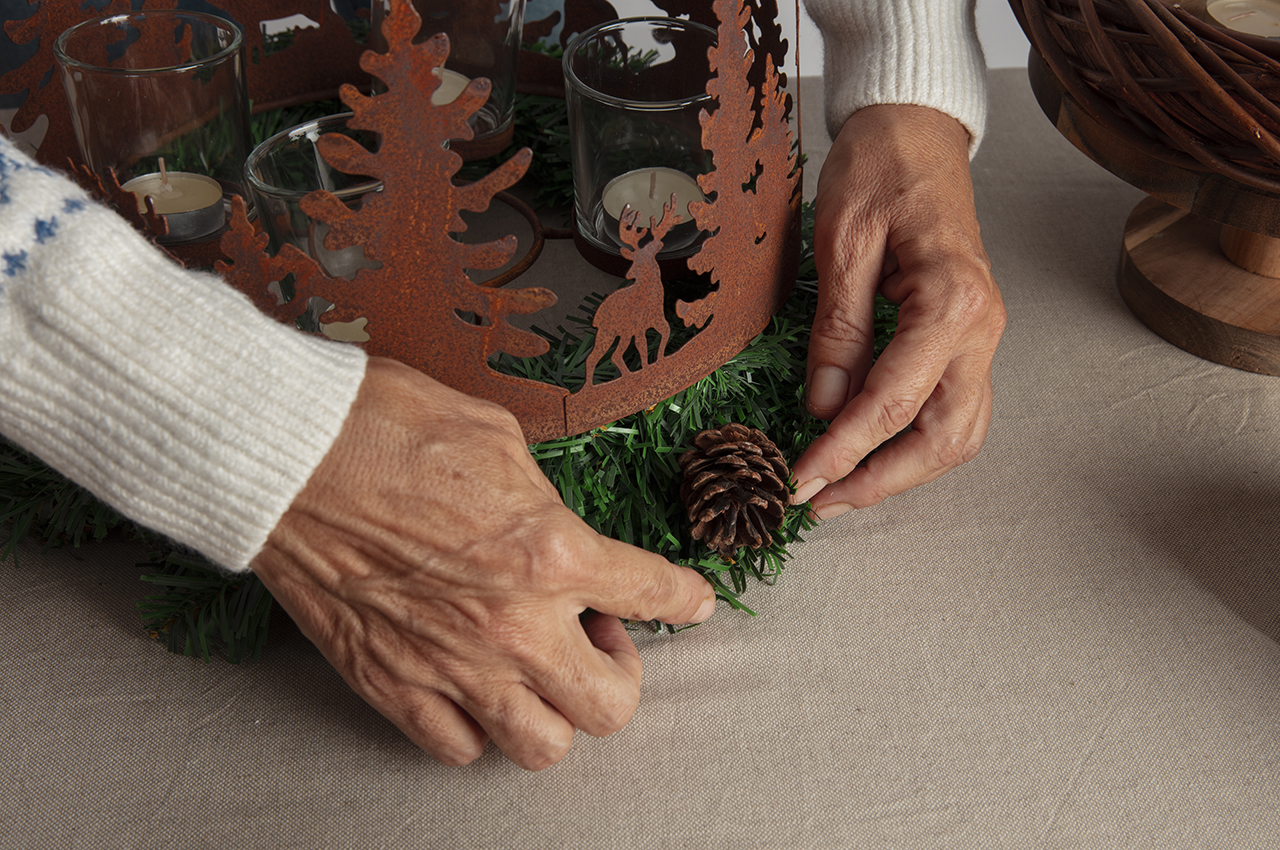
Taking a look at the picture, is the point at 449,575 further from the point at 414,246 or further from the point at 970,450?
the point at 970,450

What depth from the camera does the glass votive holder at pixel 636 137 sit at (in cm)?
65

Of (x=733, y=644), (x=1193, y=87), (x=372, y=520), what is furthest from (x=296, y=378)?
(x=1193, y=87)

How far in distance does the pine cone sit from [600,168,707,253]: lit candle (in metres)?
0.18

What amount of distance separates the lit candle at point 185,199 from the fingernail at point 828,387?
41 centimetres

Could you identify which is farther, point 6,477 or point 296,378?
point 6,477

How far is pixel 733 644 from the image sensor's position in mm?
570

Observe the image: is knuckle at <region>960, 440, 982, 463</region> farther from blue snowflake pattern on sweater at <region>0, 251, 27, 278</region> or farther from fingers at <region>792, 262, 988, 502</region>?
blue snowflake pattern on sweater at <region>0, 251, 27, 278</region>

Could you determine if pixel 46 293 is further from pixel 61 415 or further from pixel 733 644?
pixel 733 644

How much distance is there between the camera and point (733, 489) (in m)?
0.53

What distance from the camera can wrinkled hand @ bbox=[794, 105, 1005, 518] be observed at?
558 millimetres

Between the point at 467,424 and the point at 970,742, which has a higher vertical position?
the point at 467,424

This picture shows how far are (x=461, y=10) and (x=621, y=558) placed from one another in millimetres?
491

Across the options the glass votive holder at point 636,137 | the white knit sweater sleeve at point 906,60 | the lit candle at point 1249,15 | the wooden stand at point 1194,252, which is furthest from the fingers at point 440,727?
the lit candle at point 1249,15

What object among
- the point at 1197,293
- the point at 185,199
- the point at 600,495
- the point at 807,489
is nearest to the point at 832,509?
the point at 807,489
